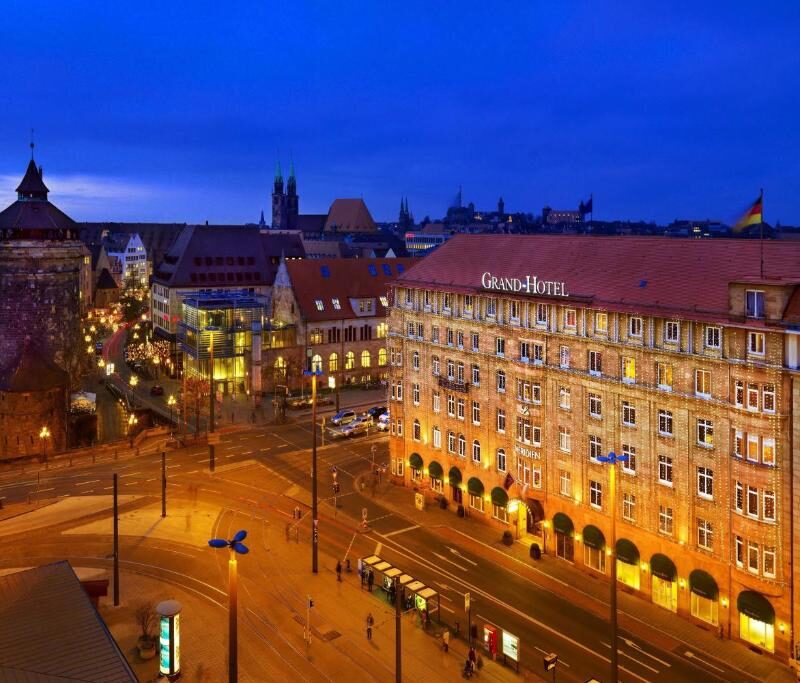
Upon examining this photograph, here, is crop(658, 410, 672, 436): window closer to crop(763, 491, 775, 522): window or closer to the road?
crop(763, 491, 775, 522): window

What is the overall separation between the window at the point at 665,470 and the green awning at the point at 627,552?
4969 millimetres

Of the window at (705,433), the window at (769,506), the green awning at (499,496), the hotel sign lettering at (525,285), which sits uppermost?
the hotel sign lettering at (525,285)

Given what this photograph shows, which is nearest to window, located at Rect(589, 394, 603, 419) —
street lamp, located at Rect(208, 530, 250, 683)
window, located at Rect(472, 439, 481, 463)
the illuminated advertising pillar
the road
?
the road

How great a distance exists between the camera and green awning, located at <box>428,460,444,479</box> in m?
63.1

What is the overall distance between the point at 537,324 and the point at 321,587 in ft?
81.4

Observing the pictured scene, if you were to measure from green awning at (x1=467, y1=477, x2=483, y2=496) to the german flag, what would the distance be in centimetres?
2880

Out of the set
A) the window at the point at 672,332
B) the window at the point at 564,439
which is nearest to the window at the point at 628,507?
the window at the point at 564,439

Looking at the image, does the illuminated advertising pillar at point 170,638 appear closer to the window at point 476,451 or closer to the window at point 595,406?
the window at point 595,406

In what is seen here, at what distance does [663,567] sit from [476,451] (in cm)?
1909

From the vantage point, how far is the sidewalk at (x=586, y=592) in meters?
39.6

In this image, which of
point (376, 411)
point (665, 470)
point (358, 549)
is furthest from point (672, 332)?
point (376, 411)

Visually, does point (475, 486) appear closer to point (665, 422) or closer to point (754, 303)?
point (665, 422)

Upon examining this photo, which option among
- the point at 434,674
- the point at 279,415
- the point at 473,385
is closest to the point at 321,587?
the point at 434,674

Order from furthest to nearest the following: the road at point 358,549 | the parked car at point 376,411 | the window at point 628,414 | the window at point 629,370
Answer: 1. the parked car at point 376,411
2. the window at point 628,414
3. the window at point 629,370
4. the road at point 358,549
